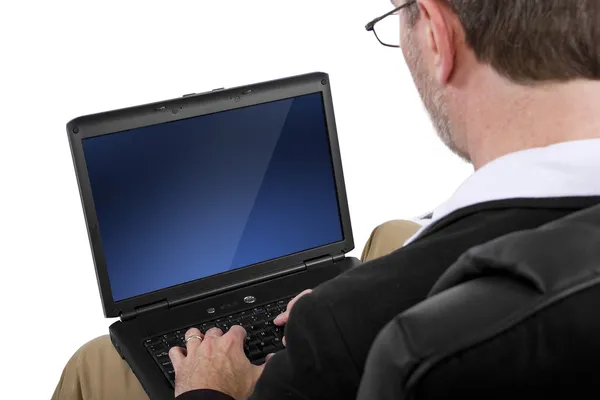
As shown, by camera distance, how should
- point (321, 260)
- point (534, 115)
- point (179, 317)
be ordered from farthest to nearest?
point (321, 260) < point (179, 317) < point (534, 115)

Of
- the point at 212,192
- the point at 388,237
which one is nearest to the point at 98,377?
the point at 212,192

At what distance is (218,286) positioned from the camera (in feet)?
4.94

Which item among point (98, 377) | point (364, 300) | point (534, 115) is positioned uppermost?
point (534, 115)

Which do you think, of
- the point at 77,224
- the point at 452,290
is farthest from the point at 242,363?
the point at 77,224

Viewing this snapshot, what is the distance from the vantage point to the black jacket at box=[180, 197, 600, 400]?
0.81m

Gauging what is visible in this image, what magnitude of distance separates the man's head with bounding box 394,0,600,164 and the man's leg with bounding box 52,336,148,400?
0.69 meters

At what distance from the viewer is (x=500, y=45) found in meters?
0.96

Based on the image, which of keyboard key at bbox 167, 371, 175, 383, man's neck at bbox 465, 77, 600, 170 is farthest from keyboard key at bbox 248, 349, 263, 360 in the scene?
man's neck at bbox 465, 77, 600, 170

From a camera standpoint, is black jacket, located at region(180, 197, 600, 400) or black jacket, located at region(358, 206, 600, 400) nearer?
black jacket, located at region(358, 206, 600, 400)

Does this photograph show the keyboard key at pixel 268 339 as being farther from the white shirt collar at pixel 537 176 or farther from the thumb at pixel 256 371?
the white shirt collar at pixel 537 176

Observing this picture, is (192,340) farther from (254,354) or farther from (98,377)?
(98,377)

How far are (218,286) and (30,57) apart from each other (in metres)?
1.07

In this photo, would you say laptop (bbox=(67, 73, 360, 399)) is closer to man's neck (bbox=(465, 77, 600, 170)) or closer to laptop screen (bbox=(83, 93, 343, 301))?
laptop screen (bbox=(83, 93, 343, 301))

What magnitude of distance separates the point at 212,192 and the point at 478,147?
0.59 metres
